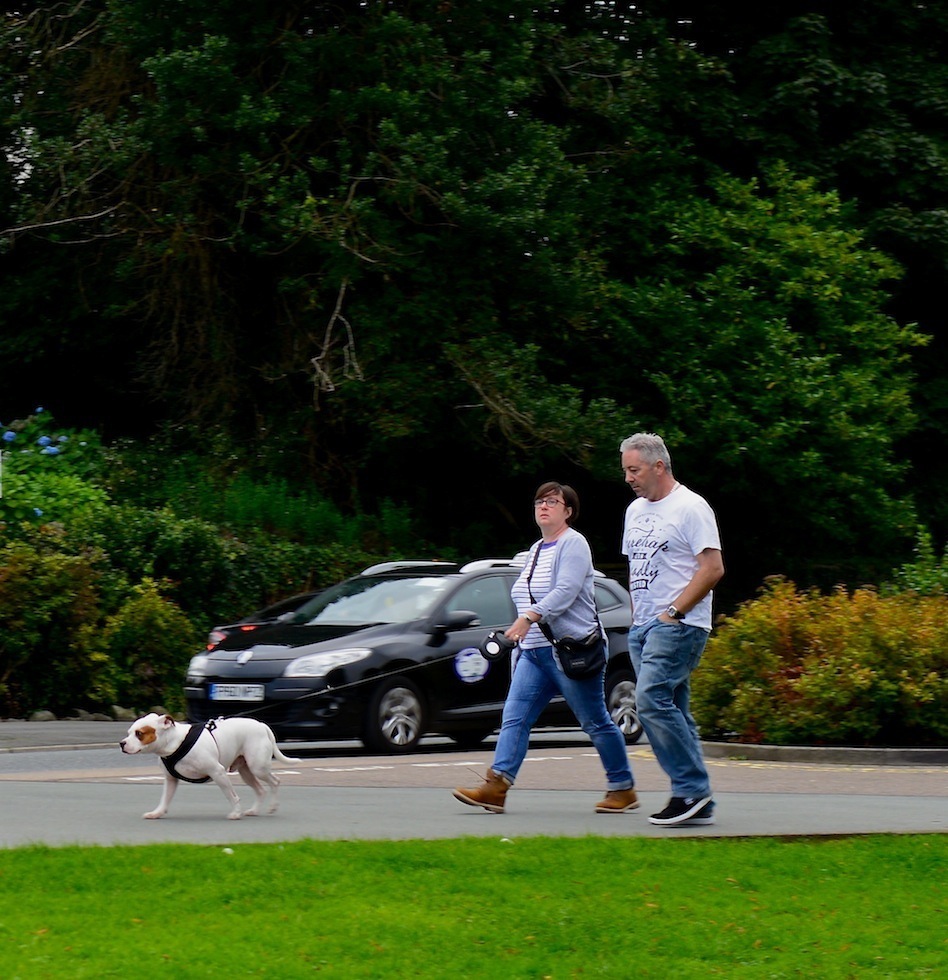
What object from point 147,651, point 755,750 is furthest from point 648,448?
point 147,651

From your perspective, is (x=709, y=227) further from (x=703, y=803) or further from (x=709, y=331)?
(x=703, y=803)

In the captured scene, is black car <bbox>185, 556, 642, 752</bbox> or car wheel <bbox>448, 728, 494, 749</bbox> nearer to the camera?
Result: black car <bbox>185, 556, 642, 752</bbox>

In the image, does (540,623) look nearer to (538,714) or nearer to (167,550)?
(538,714)

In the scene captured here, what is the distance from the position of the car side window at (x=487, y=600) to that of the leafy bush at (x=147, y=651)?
513 centimetres

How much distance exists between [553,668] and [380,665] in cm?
492

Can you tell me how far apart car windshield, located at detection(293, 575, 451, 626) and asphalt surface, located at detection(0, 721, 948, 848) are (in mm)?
1112

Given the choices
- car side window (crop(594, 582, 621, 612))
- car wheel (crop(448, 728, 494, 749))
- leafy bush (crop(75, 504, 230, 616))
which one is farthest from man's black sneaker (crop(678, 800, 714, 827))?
leafy bush (crop(75, 504, 230, 616))

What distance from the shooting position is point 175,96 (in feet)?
79.3

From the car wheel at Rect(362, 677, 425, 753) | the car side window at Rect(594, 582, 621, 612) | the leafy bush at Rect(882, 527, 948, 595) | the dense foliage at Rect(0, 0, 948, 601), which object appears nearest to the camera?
the car wheel at Rect(362, 677, 425, 753)

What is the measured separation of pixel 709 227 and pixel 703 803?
742 inches

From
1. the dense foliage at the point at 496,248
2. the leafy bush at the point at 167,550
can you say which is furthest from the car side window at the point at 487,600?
the dense foliage at the point at 496,248

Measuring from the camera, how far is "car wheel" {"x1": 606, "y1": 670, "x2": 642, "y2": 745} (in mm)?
16766

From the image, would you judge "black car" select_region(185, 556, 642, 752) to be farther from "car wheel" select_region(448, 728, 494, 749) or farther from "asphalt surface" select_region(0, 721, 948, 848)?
"asphalt surface" select_region(0, 721, 948, 848)

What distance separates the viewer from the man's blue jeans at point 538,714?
10.1 meters
